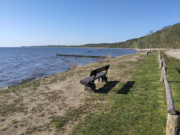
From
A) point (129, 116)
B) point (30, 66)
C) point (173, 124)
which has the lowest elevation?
point (30, 66)

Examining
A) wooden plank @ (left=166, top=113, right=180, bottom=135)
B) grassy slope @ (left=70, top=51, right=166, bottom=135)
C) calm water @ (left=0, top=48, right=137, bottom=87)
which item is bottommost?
calm water @ (left=0, top=48, right=137, bottom=87)

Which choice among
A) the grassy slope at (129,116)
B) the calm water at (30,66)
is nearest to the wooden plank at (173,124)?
the grassy slope at (129,116)

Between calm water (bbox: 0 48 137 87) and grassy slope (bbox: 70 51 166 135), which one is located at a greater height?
grassy slope (bbox: 70 51 166 135)

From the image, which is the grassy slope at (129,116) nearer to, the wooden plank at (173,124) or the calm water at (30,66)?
the wooden plank at (173,124)

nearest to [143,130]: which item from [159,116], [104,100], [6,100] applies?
[159,116]

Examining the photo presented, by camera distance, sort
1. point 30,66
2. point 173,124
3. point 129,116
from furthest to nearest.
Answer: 1. point 30,66
2. point 129,116
3. point 173,124

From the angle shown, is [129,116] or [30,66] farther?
[30,66]

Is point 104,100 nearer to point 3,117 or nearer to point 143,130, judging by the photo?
point 143,130

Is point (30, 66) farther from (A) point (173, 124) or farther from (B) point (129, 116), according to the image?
(A) point (173, 124)

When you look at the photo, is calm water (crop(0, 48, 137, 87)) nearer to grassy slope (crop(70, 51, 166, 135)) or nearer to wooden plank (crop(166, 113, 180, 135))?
grassy slope (crop(70, 51, 166, 135))

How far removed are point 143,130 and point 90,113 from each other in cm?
165

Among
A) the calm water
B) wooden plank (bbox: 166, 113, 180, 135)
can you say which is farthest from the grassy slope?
the calm water

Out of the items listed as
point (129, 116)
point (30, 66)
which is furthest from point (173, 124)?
point (30, 66)

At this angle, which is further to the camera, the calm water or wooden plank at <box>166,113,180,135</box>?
the calm water
